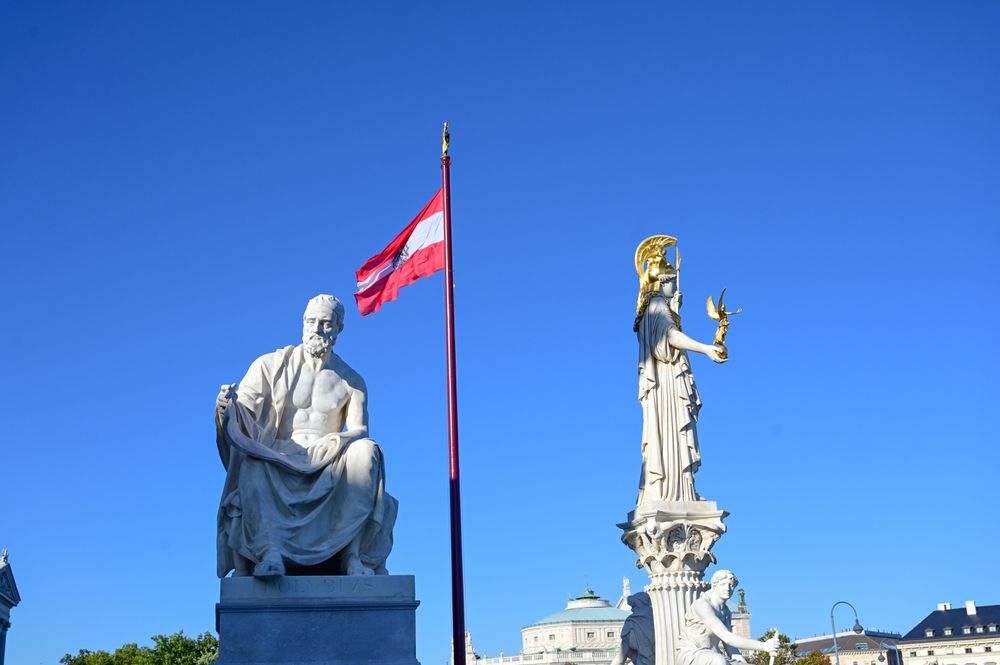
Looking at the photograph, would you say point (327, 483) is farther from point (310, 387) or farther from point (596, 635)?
point (596, 635)

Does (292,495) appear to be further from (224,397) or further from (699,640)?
(699,640)

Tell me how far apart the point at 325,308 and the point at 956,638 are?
11139 cm

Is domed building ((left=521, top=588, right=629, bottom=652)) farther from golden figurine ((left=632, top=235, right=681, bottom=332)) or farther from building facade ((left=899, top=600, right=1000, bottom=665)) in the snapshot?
golden figurine ((left=632, top=235, right=681, bottom=332))

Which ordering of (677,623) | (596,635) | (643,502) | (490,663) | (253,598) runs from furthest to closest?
(596,635)
(490,663)
(643,502)
(677,623)
(253,598)

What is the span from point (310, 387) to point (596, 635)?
5283 inches

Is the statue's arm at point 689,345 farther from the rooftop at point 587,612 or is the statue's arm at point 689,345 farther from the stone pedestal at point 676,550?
the rooftop at point 587,612

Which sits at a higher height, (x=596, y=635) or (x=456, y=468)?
(x=596, y=635)

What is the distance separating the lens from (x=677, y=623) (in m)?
14.1

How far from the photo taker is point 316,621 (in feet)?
32.3

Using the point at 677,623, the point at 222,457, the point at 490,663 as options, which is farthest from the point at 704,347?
the point at 490,663

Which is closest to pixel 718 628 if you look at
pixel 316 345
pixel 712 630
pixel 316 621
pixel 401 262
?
pixel 712 630

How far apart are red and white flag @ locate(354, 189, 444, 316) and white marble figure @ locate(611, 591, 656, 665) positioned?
20.1ft

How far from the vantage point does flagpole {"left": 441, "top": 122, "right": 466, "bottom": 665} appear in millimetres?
14258

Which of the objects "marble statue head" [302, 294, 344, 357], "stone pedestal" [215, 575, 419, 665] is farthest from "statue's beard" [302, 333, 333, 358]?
"stone pedestal" [215, 575, 419, 665]
